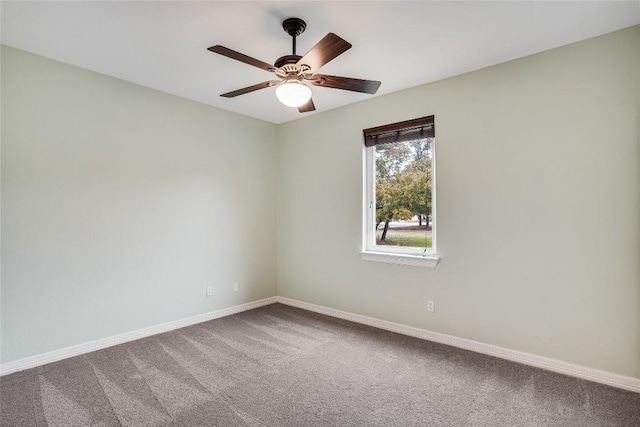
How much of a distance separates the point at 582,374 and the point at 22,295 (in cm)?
438

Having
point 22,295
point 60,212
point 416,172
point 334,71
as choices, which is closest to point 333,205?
point 416,172

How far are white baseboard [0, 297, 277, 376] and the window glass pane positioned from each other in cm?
210

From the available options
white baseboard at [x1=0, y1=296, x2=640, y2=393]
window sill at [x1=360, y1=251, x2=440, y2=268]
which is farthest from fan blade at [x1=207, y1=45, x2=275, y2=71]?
white baseboard at [x1=0, y1=296, x2=640, y2=393]

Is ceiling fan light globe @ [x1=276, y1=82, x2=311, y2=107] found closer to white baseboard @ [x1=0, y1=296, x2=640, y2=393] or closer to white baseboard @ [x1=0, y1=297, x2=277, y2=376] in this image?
white baseboard @ [x1=0, y1=296, x2=640, y2=393]

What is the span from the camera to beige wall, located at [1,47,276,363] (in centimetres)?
Answer: 261

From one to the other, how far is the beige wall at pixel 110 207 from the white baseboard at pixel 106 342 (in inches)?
2.0

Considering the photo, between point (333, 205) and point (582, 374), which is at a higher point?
point (333, 205)

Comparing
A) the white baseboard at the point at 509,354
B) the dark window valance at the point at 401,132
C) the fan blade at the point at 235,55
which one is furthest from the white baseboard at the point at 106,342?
the fan blade at the point at 235,55

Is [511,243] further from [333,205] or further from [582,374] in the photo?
[333,205]

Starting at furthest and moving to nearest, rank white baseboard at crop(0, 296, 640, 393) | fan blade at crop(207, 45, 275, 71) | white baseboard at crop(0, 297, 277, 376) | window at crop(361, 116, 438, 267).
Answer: window at crop(361, 116, 438, 267) → white baseboard at crop(0, 297, 277, 376) → white baseboard at crop(0, 296, 640, 393) → fan blade at crop(207, 45, 275, 71)

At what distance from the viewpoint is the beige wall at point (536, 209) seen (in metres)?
A: 2.33

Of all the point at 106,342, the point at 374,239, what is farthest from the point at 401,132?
the point at 106,342

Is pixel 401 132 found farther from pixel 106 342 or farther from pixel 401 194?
pixel 106 342

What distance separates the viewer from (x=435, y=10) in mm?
2121
